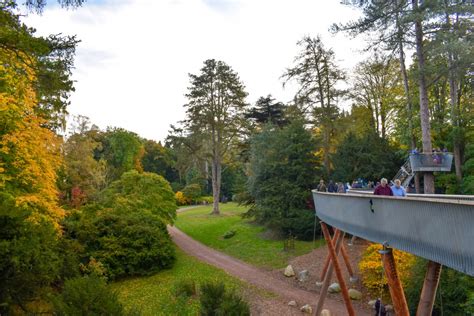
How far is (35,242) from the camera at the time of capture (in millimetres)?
10328

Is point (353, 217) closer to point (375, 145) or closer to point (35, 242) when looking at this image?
point (35, 242)

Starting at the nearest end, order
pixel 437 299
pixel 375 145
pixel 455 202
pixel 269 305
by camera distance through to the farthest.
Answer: pixel 455 202
pixel 437 299
pixel 269 305
pixel 375 145

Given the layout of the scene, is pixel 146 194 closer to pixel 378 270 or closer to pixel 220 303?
pixel 220 303

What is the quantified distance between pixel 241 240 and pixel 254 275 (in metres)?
6.88

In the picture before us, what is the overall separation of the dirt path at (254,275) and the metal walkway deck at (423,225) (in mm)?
6887

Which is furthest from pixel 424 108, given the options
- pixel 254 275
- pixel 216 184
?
pixel 216 184

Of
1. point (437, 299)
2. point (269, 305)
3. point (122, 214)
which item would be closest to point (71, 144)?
point (122, 214)

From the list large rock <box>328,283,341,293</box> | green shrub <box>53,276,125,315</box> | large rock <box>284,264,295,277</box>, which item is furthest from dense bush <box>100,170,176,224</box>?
green shrub <box>53,276,125,315</box>

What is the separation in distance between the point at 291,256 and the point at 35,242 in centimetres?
1470

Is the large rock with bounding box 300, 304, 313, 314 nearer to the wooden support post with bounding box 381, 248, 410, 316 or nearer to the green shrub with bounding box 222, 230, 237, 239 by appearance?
the wooden support post with bounding box 381, 248, 410, 316

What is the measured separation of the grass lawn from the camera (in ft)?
71.0

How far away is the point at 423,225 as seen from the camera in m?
6.38

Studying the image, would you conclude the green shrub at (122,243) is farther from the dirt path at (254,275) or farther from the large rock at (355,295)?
the large rock at (355,295)

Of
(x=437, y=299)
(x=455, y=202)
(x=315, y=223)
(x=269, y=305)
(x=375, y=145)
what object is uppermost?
(x=375, y=145)
